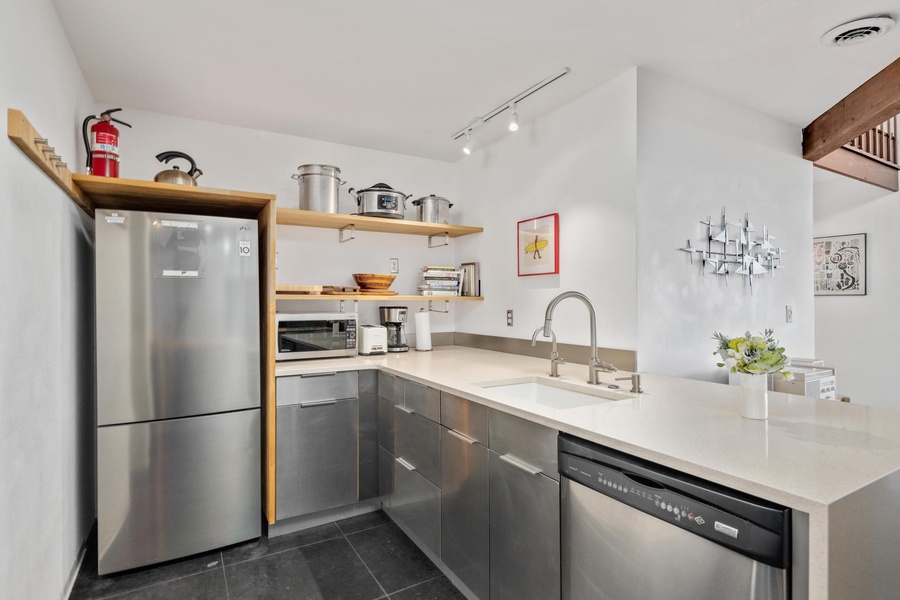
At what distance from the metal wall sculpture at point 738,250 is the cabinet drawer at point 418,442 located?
1.69 meters

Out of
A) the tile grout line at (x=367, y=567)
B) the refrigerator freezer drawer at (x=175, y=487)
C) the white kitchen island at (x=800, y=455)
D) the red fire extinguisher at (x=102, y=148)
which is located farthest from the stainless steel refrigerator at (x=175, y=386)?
the white kitchen island at (x=800, y=455)

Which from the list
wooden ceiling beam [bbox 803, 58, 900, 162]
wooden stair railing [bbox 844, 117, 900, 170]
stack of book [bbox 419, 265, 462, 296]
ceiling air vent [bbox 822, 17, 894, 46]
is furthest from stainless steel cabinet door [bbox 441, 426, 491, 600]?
wooden stair railing [bbox 844, 117, 900, 170]

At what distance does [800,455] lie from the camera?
3.50 ft

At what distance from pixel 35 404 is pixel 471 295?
8.26ft

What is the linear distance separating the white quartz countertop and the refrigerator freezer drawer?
1100 mm

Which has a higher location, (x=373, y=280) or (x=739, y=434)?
(x=373, y=280)

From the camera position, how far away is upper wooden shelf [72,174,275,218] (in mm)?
2092

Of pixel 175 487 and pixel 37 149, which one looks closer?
pixel 37 149

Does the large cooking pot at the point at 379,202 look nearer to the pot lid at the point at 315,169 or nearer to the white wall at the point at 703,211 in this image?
the pot lid at the point at 315,169

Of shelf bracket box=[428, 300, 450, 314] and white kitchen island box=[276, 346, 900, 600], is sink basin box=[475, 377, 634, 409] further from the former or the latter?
shelf bracket box=[428, 300, 450, 314]

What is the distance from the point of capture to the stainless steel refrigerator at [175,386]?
2.04 meters

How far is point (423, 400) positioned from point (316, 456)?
75 centimetres

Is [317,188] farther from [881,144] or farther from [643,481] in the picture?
[881,144]

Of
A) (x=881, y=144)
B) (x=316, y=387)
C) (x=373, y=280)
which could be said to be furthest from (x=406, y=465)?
(x=881, y=144)
